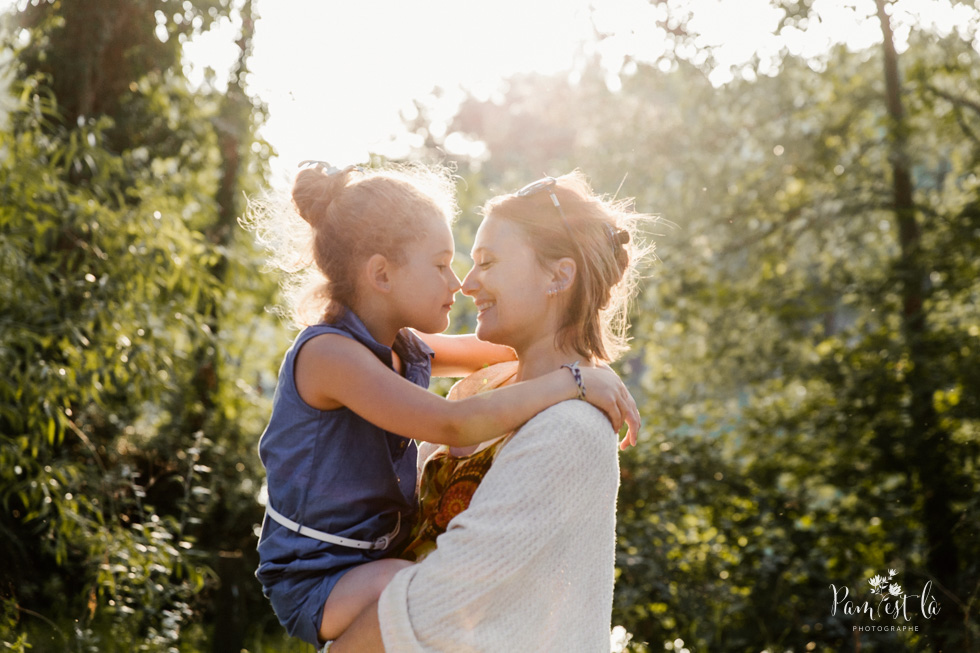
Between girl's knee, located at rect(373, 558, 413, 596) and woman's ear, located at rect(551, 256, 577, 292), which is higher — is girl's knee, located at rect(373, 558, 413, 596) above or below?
below

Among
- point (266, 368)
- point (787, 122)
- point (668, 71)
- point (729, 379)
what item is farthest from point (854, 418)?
point (266, 368)

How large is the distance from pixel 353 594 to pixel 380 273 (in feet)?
2.52

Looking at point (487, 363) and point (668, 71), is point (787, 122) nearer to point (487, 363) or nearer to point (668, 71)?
point (668, 71)

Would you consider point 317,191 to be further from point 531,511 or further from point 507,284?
point 531,511


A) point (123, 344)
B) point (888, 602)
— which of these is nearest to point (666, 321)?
point (888, 602)

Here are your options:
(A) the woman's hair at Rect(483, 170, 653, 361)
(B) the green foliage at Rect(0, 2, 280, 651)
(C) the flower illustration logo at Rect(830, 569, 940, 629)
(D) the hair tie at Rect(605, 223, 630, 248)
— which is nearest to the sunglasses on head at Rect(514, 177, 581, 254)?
(A) the woman's hair at Rect(483, 170, 653, 361)

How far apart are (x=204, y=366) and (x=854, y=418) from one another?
4.28 m

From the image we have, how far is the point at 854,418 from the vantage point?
19.4 ft

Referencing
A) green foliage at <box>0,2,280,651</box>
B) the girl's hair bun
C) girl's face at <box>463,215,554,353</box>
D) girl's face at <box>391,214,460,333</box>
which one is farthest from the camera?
green foliage at <box>0,2,280,651</box>

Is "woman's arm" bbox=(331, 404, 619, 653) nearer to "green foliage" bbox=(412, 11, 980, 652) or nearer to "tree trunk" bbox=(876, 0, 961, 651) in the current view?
"green foliage" bbox=(412, 11, 980, 652)

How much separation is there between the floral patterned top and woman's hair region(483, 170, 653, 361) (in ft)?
0.80

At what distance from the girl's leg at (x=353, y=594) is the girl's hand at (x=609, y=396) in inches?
20.3

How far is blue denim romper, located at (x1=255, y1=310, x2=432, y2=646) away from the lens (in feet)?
6.20

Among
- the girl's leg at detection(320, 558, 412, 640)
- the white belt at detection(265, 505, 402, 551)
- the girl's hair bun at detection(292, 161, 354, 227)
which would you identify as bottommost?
the girl's leg at detection(320, 558, 412, 640)
